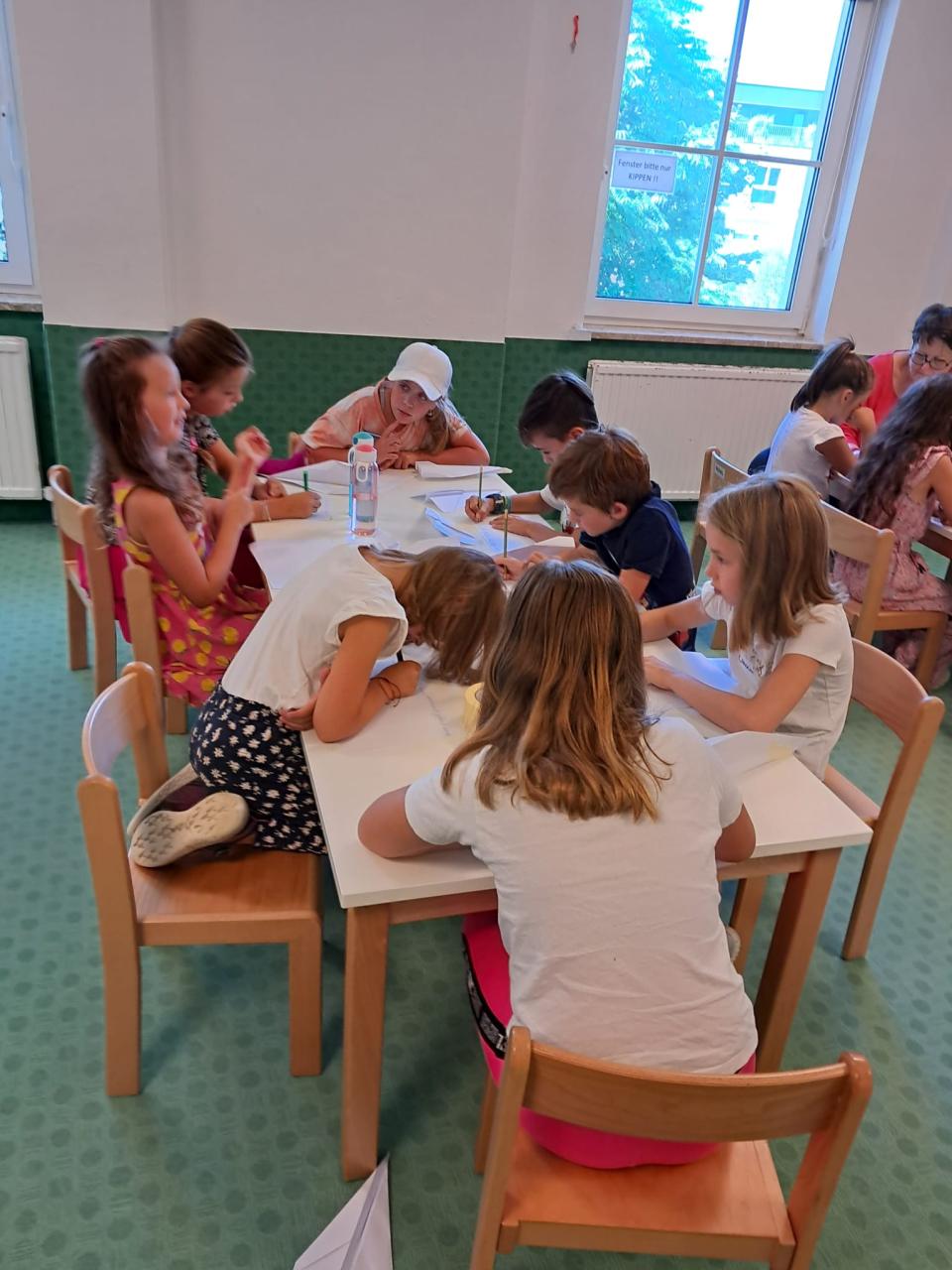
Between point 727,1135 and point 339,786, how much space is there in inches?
25.3

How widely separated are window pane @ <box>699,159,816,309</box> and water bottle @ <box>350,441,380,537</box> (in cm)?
275

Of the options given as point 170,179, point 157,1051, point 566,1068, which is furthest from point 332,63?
point 566,1068

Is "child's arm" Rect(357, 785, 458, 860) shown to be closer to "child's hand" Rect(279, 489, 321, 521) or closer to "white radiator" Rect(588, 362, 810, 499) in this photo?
"child's hand" Rect(279, 489, 321, 521)

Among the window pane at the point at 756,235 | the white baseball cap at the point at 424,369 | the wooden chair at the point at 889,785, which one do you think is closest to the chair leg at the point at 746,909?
the wooden chair at the point at 889,785

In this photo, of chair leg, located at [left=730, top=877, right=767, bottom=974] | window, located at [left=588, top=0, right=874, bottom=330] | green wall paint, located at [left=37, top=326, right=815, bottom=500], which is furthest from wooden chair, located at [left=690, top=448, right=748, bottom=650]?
chair leg, located at [left=730, top=877, right=767, bottom=974]

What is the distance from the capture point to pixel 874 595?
100 inches

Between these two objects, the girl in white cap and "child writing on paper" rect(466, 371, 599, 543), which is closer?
"child writing on paper" rect(466, 371, 599, 543)

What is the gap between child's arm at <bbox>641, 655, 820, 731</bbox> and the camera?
1.50 metres

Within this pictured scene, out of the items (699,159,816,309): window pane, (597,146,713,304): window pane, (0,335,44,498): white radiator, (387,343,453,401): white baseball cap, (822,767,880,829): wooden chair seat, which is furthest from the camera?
(699,159,816,309): window pane

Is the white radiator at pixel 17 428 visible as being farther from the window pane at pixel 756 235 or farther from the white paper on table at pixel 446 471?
the window pane at pixel 756 235

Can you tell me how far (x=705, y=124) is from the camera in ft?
13.3

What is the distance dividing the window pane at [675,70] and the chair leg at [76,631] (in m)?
2.98

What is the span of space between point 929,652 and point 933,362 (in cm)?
115

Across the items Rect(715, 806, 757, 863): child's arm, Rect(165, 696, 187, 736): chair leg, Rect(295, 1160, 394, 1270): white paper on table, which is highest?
Rect(715, 806, 757, 863): child's arm
